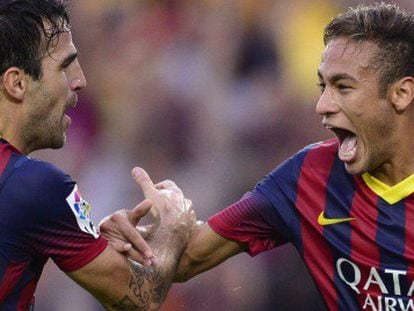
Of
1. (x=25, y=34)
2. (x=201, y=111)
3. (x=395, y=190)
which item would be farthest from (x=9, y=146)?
(x=201, y=111)

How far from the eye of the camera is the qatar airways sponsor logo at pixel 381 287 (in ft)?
11.1

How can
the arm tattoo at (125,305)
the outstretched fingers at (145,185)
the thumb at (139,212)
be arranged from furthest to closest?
the outstretched fingers at (145,185), the thumb at (139,212), the arm tattoo at (125,305)

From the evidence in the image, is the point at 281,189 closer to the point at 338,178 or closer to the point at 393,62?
the point at 338,178

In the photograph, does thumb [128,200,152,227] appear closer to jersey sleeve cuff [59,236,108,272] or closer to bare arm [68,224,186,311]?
bare arm [68,224,186,311]

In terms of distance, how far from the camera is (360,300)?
11.3 feet

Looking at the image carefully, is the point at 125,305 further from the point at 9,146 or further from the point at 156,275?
the point at 9,146

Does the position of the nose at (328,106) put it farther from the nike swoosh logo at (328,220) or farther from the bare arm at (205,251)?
the bare arm at (205,251)

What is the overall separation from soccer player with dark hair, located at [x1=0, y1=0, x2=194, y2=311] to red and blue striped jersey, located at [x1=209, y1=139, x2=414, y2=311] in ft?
1.66

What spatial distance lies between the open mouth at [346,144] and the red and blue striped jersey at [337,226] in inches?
2.6

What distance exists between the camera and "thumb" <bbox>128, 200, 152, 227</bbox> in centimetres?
359

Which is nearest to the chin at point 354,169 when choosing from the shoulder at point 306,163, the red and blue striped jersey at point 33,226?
the shoulder at point 306,163

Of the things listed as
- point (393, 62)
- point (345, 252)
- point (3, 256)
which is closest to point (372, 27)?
point (393, 62)

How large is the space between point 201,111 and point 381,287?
8.07ft

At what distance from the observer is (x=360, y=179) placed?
141 inches
